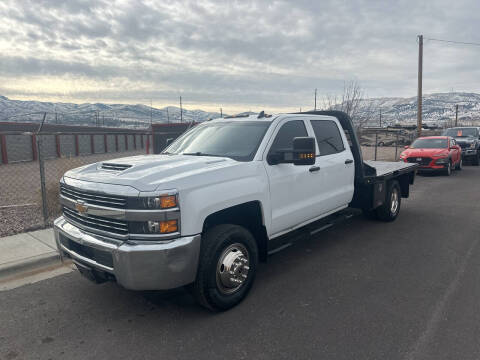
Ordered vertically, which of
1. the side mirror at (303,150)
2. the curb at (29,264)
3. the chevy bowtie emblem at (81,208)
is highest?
the side mirror at (303,150)

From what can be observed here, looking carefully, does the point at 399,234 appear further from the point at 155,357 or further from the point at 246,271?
the point at 155,357

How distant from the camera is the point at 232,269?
359 centimetres

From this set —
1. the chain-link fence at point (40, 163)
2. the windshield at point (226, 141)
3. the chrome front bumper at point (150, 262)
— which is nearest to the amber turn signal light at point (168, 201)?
the chrome front bumper at point (150, 262)

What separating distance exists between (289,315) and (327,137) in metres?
2.72

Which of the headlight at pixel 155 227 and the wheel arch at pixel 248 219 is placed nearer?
the headlight at pixel 155 227

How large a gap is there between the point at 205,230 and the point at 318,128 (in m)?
2.48

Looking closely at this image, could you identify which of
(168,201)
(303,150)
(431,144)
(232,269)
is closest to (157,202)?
(168,201)

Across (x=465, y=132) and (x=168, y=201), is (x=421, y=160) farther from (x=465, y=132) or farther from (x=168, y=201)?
(x=168, y=201)

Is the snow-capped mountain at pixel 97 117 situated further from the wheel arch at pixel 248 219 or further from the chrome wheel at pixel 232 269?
the chrome wheel at pixel 232 269

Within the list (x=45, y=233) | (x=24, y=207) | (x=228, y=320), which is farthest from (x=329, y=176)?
(x=24, y=207)

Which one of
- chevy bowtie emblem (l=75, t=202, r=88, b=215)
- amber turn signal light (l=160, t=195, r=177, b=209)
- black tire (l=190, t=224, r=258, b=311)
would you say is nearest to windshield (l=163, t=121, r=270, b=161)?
black tire (l=190, t=224, r=258, b=311)

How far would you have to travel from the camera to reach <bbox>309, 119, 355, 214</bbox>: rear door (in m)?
4.98

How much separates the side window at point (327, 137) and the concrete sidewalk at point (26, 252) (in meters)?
Result: 3.90

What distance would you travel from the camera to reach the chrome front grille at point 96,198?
312 centimetres
